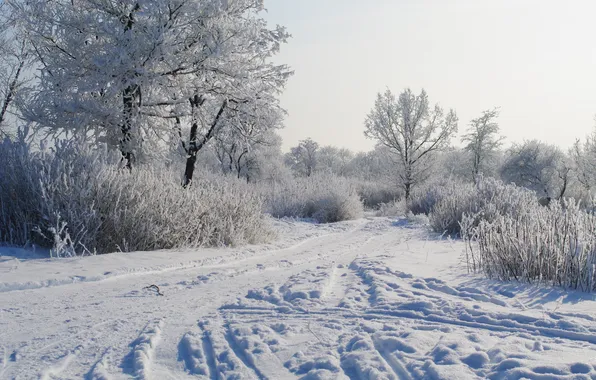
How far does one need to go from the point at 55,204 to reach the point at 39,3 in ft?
21.0

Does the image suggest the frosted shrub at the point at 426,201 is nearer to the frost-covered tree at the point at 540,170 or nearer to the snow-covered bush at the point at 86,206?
the snow-covered bush at the point at 86,206

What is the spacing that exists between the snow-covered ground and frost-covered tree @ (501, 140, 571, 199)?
44042 mm

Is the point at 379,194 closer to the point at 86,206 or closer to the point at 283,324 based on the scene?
the point at 86,206

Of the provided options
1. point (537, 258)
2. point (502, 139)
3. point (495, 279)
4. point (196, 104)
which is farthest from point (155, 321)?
point (502, 139)

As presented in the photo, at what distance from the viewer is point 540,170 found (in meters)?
43.5

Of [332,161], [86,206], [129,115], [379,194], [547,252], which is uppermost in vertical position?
[332,161]

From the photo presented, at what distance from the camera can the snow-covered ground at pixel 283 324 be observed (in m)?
2.35

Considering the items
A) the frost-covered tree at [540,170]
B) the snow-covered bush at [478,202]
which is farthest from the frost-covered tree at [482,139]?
the snow-covered bush at [478,202]

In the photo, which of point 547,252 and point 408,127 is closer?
point 547,252

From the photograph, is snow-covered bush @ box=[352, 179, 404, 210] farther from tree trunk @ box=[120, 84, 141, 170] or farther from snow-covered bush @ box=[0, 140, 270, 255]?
snow-covered bush @ box=[0, 140, 270, 255]

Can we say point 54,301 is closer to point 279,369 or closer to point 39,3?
point 279,369

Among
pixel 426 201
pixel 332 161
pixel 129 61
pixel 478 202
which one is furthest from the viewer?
pixel 332 161

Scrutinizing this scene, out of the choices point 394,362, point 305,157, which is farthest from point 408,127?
point 305,157

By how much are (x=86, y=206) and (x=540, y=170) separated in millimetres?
46278
